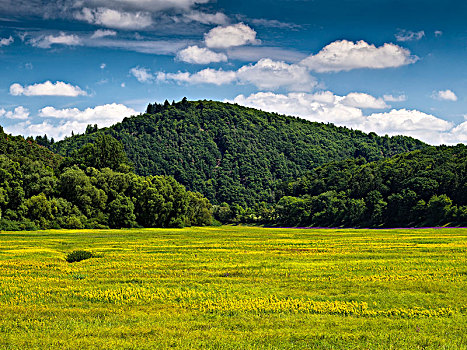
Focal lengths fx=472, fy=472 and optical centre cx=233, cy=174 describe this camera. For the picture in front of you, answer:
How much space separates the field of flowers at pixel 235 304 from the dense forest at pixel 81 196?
→ 6461cm

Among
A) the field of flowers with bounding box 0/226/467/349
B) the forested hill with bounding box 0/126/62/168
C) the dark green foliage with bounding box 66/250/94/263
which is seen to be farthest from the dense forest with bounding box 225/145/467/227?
the dark green foliage with bounding box 66/250/94/263

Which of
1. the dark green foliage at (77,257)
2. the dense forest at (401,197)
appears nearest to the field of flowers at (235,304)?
the dark green foliage at (77,257)

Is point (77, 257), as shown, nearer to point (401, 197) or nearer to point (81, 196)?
point (81, 196)

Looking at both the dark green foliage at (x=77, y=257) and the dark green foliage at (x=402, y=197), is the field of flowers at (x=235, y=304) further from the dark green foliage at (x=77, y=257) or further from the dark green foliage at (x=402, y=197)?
the dark green foliage at (x=402, y=197)

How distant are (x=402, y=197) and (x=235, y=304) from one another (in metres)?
116

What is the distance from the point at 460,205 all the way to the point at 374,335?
113693 millimetres

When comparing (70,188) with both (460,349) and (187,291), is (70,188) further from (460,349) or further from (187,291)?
(460,349)

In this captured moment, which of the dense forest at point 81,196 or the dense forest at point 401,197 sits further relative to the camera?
the dense forest at point 401,197

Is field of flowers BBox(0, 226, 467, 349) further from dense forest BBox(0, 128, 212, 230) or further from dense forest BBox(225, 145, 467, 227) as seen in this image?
dense forest BBox(225, 145, 467, 227)

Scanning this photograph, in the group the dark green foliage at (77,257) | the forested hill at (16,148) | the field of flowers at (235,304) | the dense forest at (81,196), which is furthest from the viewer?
the forested hill at (16,148)

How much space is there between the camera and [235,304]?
19.0 meters

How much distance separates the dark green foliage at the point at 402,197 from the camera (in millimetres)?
116500

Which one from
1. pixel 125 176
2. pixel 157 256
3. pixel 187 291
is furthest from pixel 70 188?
pixel 187 291

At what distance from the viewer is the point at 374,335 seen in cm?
1491
